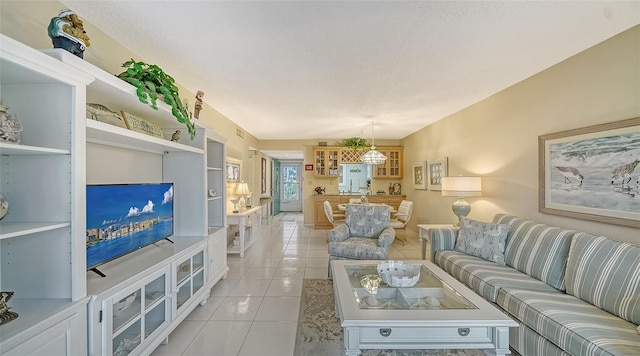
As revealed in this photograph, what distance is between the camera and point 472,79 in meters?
2.97

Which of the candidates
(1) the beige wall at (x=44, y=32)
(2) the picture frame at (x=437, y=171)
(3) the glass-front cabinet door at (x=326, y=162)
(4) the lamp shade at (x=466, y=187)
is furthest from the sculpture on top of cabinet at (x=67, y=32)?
(3) the glass-front cabinet door at (x=326, y=162)

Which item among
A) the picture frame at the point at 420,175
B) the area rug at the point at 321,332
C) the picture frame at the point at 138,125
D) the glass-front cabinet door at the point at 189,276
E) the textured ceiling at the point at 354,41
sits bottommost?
the area rug at the point at 321,332

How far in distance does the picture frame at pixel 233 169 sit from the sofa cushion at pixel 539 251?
165 inches

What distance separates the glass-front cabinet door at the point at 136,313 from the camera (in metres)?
1.52

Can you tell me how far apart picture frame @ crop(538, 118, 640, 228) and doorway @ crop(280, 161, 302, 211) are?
8653mm

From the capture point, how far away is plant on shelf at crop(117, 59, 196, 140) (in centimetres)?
178

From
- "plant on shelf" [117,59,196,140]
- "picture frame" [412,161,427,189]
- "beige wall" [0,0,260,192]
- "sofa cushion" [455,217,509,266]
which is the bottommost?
"sofa cushion" [455,217,509,266]

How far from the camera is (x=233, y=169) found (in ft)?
16.5

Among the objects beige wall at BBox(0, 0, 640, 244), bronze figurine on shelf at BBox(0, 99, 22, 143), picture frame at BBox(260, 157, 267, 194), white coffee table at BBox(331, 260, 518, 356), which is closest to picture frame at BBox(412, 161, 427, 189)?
beige wall at BBox(0, 0, 640, 244)

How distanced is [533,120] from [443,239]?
1.64 m

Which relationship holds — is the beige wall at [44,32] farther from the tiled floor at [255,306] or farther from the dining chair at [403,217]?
the dining chair at [403,217]

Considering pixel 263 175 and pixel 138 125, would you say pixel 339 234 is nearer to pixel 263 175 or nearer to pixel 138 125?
pixel 138 125

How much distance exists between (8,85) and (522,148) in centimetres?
424

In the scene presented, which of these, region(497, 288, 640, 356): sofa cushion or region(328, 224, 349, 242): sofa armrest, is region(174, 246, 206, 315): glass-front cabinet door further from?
region(497, 288, 640, 356): sofa cushion
